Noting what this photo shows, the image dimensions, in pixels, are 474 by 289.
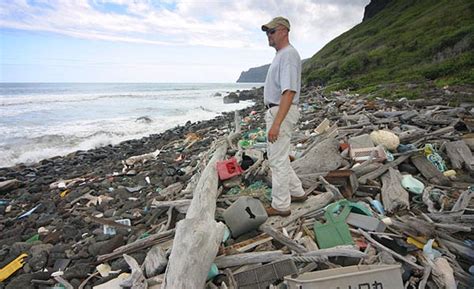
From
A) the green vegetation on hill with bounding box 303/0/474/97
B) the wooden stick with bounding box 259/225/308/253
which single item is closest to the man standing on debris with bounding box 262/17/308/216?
the wooden stick with bounding box 259/225/308/253

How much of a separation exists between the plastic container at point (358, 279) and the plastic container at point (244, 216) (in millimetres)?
1210

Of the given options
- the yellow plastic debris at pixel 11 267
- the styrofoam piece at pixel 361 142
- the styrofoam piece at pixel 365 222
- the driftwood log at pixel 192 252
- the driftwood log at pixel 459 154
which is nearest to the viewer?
the driftwood log at pixel 192 252

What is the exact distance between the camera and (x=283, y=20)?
12.3 ft

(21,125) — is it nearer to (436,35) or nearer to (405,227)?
(405,227)

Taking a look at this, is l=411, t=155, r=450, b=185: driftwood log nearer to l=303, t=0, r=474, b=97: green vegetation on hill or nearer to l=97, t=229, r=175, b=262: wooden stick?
l=97, t=229, r=175, b=262: wooden stick

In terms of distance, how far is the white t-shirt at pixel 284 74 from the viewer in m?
3.64

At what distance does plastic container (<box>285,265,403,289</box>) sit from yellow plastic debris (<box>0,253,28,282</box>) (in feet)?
13.0

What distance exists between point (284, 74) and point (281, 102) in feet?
1.14

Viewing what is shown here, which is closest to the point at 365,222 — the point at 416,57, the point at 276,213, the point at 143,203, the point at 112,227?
the point at 276,213

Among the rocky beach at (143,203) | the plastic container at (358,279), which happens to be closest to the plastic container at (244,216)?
the rocky beach at (143,203)

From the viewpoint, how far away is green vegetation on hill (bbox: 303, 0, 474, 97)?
19.4 metres

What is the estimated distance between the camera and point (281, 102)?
145 inches

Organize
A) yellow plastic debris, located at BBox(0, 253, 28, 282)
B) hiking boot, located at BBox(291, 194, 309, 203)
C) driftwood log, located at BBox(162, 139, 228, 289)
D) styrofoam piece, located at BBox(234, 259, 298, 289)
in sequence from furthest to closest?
hiking boot, located at BBox(291, 194, 309, 203), yellow plastic debris, located at BBox(0, 253, 28, 282), styrofoam piece, located at BBox(234, 259, 298, 289), driftwood log, located at BBox(162, 139, 228, 289)

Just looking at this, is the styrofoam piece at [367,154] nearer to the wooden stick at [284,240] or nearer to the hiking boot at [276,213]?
the hiking boot at [276,213]
